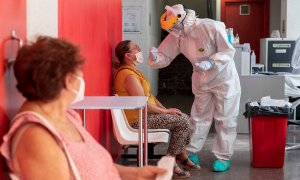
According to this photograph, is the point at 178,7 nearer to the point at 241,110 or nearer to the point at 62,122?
the point at 241,110

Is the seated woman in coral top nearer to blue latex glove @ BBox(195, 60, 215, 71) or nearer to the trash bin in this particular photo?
blue latex glove @ BBox(195, 60, 215, 71)

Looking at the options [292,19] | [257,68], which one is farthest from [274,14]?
[257,68]

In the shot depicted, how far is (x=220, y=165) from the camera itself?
427cm

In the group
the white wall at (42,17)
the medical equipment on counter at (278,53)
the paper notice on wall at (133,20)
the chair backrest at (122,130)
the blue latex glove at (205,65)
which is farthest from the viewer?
the medical equipment on counter at (278,53)

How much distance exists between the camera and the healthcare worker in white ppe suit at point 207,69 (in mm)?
4141

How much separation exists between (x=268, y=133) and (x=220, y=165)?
1.63 feet

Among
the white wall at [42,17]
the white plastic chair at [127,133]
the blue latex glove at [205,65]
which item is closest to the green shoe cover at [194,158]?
the white plastic chair at [127,133]

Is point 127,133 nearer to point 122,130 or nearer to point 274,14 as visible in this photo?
point 122,130

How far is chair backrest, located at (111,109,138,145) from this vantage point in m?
3.64

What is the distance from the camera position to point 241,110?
608 cm

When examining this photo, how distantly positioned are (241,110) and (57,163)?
4898 millimetres

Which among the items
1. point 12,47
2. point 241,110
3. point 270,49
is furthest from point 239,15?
point 12,47

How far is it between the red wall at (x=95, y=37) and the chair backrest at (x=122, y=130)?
0.39 ft

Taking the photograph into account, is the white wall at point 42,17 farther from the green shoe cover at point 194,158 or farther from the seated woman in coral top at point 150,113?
the green shoe cover at point 194,158
